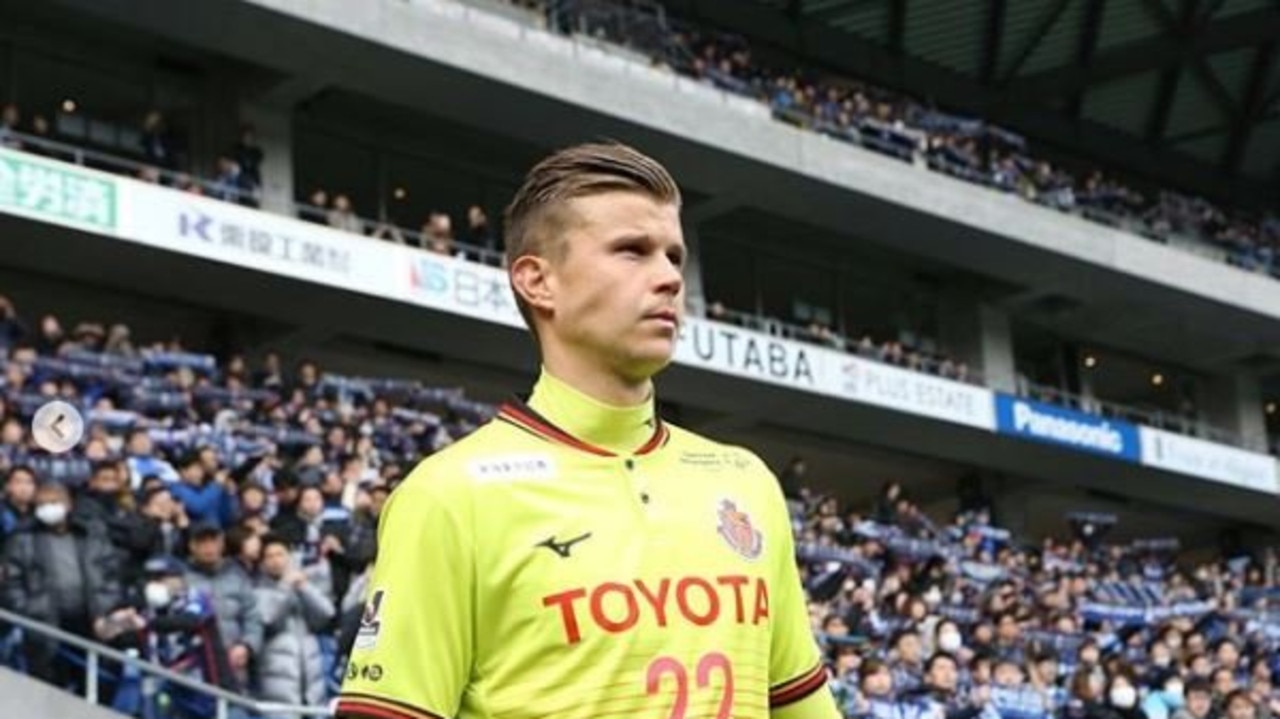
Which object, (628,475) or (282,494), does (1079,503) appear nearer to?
(282,494)

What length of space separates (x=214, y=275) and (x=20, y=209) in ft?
8.59

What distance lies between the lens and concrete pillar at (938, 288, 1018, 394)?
27.7m

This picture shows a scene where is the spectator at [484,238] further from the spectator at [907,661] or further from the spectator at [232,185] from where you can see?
the spectator at [907,661]

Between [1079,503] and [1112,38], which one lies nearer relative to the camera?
[1079,503]

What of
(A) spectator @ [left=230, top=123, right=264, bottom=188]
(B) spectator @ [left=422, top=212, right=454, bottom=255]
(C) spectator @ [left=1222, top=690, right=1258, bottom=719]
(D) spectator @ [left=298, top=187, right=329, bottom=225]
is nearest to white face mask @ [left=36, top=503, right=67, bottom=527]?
(C) spectator @ [left=1222, top=690, right=1258, bottom=719]

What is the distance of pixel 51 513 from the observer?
8898mm

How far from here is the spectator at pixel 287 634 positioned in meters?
9.16

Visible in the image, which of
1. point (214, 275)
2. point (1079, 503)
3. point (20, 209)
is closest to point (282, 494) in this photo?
point (20, 209)

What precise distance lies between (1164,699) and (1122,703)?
0.33 meters

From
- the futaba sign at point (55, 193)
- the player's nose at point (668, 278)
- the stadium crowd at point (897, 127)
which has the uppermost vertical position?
the stadium crowd at point (897, 127)

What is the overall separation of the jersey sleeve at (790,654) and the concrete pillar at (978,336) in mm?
25368

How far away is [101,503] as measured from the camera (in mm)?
9328

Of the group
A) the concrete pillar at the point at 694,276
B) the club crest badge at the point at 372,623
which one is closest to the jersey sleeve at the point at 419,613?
the club crest badge at the point at 372,623

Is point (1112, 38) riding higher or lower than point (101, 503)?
higher
